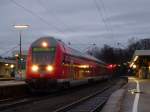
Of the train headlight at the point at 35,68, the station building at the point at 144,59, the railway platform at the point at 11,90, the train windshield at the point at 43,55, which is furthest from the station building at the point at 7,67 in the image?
the train headlight at the point at 35,68

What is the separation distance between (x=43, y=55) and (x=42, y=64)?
28.3 inches

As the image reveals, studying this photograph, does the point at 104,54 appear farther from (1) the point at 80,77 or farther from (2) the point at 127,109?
(2) the point at 127,109

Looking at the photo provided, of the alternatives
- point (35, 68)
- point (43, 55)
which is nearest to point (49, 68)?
point (35, 68)

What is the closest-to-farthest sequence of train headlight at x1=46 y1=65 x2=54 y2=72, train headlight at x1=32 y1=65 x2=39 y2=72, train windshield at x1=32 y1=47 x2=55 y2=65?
train headlight at x1=46 y1=65 x2=54 y2=72 → train headlight at x1=32 y1=65 x2=39 y2=72 → train windshield at x1=32 y1=47 x2=55 y2=65

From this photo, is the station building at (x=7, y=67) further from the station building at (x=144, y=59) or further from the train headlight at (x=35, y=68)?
the train headlight at (x=35, y=68)

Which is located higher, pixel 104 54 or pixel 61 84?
pixel 104 54

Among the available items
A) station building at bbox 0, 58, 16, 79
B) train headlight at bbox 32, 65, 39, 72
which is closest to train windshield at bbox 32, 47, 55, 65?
train headlight at bbox 32, 65, 39, 72

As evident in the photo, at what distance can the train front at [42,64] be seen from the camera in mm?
31047

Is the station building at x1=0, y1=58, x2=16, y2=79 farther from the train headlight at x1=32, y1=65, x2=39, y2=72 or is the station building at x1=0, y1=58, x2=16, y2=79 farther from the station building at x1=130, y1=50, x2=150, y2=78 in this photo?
the train headlight at x1=32, y1=65, x2=39, y2=72

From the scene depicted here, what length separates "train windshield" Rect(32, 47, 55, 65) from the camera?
31688 millimetres

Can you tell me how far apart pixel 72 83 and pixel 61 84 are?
4.04 m

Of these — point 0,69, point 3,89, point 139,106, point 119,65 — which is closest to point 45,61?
point 3,89

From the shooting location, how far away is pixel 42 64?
31.6 m

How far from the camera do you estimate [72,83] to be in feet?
118
